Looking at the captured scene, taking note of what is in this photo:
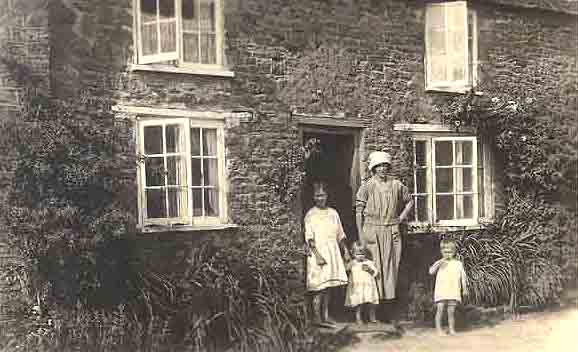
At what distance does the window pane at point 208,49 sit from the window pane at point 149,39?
2.46ft

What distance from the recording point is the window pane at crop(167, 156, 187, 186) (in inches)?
360

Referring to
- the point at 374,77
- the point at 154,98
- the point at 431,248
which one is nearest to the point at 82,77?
the point at 154,98

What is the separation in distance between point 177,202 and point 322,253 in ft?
6.86

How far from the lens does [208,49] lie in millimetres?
9680

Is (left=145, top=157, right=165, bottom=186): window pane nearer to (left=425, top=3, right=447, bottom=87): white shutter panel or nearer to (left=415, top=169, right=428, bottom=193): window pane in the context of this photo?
(left=415, top=169, right=428, bottom=193): window pane

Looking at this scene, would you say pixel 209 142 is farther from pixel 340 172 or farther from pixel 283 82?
pixel 340 172

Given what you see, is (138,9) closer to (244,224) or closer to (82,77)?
(82,77)

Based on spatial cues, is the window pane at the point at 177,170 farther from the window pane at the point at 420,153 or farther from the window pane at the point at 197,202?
the window pane at the point at 420,153

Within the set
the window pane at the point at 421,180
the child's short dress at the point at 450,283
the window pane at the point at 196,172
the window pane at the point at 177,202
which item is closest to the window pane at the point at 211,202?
Result: the window pane at the point at 196,172

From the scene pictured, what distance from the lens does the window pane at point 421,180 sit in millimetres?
11414

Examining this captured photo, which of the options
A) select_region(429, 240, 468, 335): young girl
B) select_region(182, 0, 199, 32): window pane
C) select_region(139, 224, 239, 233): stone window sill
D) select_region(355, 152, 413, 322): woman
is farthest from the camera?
select_region(355, 152, 413, 322): woman

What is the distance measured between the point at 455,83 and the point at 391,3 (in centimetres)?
162

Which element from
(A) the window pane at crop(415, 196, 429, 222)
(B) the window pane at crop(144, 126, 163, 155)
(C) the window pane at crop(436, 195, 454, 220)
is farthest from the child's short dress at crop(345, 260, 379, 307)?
(B) the window pane at crop(144, 126, 163, 155)

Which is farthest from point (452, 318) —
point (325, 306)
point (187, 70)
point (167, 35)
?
point (167, 35)
